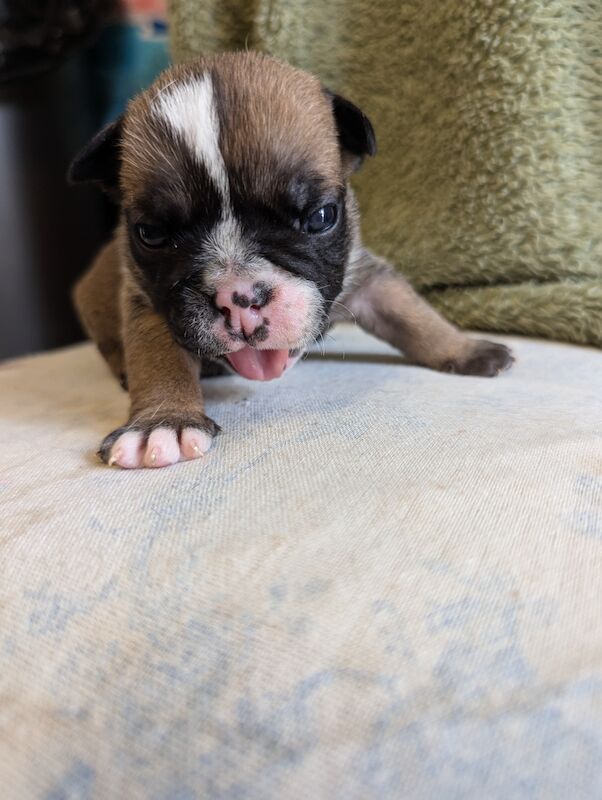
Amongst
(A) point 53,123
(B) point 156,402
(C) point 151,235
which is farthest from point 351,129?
(A) point 53,123

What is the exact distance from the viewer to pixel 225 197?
4.83 ft

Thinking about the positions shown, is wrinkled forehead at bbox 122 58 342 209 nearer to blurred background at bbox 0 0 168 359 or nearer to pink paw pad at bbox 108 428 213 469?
pink paw pad at bbox 108 428 213 469

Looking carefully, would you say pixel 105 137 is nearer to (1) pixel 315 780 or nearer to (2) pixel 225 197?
(2) pixel 225 197

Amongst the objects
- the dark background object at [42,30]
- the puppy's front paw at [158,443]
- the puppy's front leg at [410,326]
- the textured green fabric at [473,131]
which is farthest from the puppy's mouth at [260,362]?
the dark background object at [42,30]

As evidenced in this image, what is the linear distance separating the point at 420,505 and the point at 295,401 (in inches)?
23.0

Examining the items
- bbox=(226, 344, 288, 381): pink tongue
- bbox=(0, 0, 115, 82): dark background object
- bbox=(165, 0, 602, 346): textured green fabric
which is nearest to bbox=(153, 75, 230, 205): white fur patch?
bbox=(226, 344, 288, 381): pink tongue

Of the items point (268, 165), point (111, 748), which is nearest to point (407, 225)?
point (268, 165)

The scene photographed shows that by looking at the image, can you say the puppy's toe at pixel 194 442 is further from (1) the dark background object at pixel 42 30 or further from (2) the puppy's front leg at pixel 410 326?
(1) the dark background object at pixel 42 30

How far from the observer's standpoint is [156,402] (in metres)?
1.55

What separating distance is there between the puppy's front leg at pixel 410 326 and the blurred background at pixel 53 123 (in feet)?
5.97

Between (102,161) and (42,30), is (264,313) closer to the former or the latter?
(102,161)

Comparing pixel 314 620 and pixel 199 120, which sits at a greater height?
pixel 199 120

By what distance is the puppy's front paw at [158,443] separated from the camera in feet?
4.41

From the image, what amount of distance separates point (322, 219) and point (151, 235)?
1.21ft
